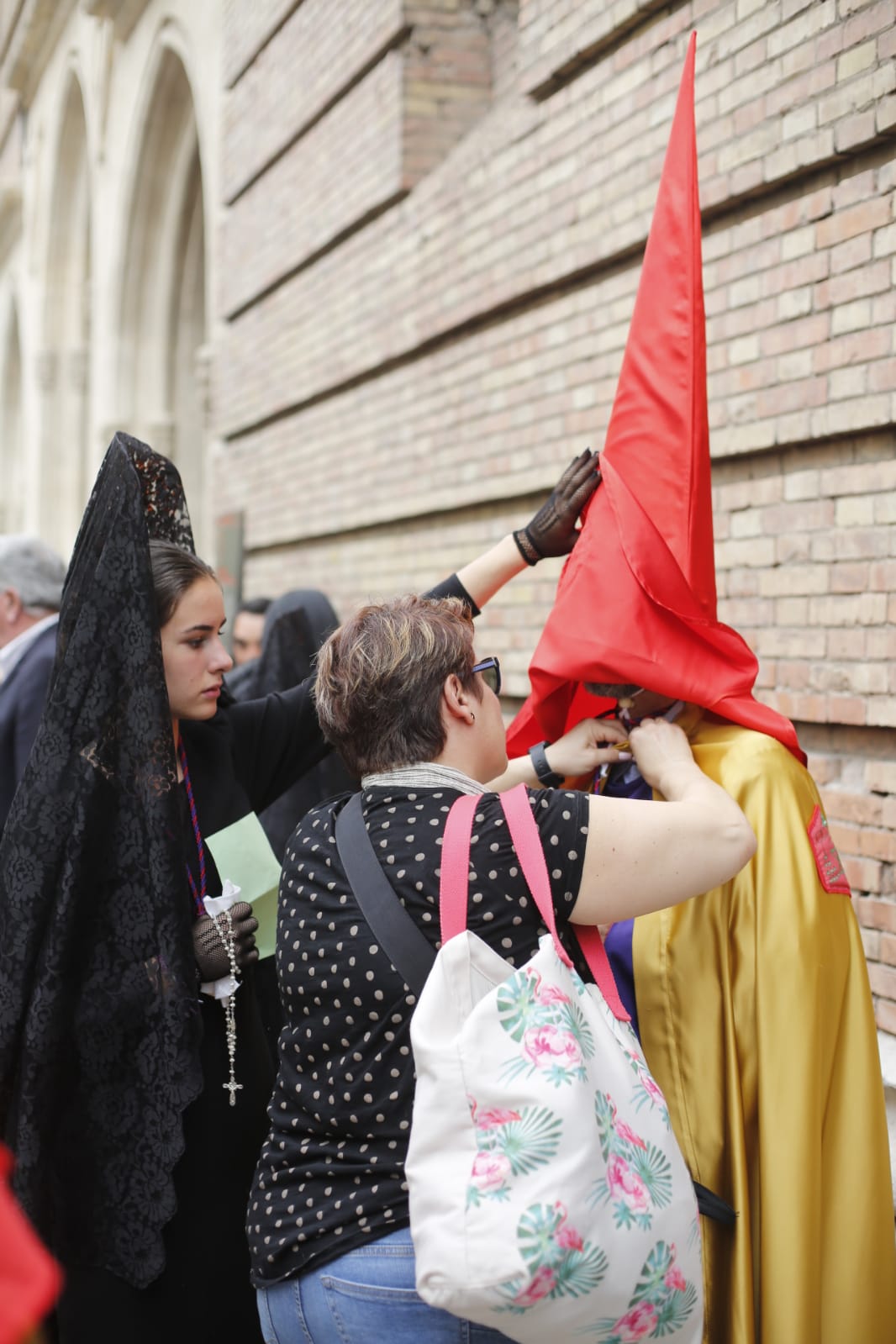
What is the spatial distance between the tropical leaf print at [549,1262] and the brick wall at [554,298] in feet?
6.44

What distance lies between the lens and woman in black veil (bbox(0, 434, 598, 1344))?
6.89 feet

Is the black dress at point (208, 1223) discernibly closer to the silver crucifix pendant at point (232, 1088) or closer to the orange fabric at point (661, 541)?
the silver crucifix pendant at point (232, 1088)

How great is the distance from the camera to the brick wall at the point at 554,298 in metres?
3.24

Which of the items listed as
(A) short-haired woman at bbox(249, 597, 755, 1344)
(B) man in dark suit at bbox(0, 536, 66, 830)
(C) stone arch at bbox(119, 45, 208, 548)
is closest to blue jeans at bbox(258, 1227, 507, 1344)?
(A) short-haired woman at bbox(249, 597, 755, 1344)

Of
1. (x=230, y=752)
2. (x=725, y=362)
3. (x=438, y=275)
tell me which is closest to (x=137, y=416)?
(x=438, y=275)

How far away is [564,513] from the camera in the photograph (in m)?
2.41

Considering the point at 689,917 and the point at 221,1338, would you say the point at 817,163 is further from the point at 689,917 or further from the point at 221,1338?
the point at 221,1338

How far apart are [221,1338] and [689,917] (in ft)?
3.63

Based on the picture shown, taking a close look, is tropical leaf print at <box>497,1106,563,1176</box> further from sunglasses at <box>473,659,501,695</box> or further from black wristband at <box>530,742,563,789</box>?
black wristband at <box>530,742,563,789</box>

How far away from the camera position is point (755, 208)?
11.9ft

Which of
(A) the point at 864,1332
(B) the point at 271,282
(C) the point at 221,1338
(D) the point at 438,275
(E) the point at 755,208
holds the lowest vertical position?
(C) the point at 221,1338

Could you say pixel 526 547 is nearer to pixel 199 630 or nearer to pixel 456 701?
pixel 199 630

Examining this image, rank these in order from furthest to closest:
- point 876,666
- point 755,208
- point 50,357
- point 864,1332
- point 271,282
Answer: point 50,357 < point 271,282 < point 755,208 < point 876,666 < point 864,1332

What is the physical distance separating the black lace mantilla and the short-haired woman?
371mm
